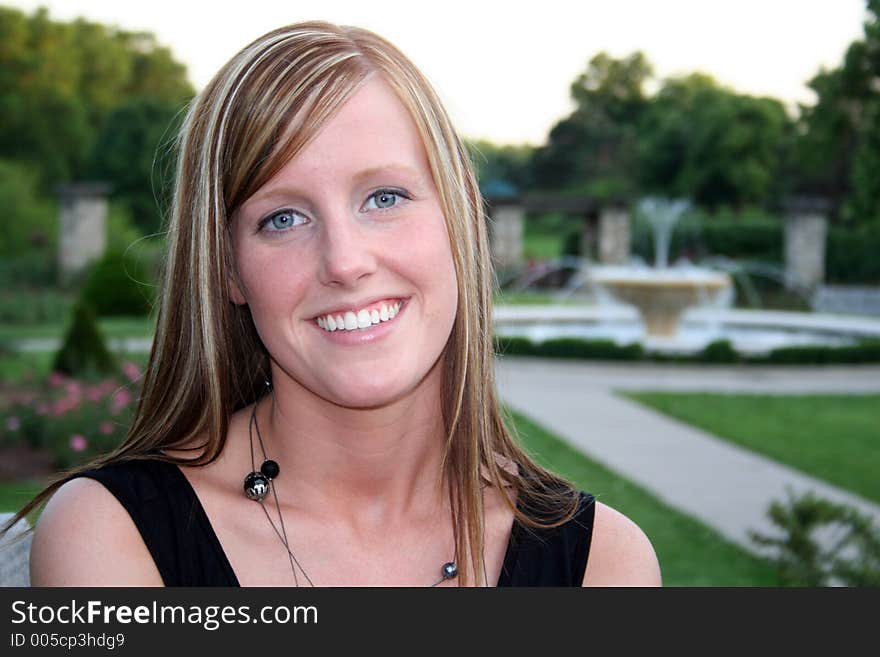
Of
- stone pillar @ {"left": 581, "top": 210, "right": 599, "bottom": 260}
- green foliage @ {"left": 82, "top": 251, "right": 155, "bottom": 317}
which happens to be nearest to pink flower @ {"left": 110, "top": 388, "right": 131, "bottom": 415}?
green foliage @ {"left": 82, "top": 251, "right": 155, "bottom": 317}

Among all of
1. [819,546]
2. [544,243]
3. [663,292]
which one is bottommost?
[544,243]

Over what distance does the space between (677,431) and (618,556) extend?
9.30 metres

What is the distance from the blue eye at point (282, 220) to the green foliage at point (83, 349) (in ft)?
32.0

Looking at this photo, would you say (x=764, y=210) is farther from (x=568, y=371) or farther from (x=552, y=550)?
(x=552, y=550)

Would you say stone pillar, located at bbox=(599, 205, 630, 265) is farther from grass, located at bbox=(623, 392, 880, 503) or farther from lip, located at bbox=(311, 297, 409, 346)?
lip, located at bbox=(311, 297, 409, 346)

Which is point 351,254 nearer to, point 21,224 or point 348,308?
point 348,308

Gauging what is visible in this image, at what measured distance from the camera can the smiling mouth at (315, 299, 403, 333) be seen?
1844 mm

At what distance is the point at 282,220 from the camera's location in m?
1.86

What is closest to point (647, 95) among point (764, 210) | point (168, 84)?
point (764, 210)

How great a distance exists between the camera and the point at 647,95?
54594 millimetres

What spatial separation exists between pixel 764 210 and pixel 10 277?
32782mm

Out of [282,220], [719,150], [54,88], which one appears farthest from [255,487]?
[54,88]

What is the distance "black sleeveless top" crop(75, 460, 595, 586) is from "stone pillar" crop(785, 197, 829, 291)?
29189 millimetres
